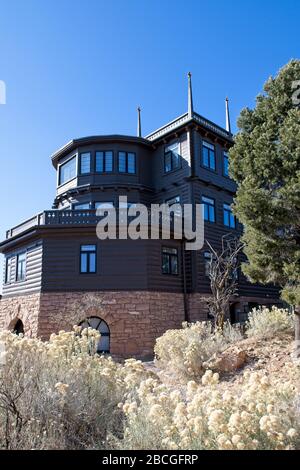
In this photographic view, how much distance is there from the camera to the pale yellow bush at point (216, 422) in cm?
296

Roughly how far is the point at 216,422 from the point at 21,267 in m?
18.6

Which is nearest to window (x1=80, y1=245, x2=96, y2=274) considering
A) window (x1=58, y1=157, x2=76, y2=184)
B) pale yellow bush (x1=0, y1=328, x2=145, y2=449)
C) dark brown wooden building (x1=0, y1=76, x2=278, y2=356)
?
dark brown wooden building (x1=0, y1=76, x2=278, y2=356)

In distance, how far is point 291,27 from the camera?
9883 mm

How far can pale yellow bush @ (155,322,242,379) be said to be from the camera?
9367 millimetres

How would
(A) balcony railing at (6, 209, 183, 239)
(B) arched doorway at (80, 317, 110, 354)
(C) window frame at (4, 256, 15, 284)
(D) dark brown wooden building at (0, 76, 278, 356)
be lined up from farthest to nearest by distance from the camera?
(C) window frame at (4, 256, 15, 284)
(A) balcony railing at (6, 209, 183, 239)
(D) dark brown wooden building at (0, 76, 278, 356)
(B) arched doorway at (80, 317, 110, 354)

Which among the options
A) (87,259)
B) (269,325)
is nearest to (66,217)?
(87,259)

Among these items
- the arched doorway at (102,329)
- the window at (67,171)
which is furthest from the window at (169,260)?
the window at (67,171)

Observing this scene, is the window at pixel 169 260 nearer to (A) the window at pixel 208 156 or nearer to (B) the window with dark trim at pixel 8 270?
(A) the window at pixel 208 156

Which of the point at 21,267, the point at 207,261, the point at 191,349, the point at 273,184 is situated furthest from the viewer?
the point at 207,261

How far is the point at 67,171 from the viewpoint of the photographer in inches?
947

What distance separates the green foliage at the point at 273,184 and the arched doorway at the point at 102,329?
8.53 m

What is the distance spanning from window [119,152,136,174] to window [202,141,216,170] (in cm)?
426

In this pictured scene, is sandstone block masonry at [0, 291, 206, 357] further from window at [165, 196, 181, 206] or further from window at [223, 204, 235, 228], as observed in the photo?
window at [223, 204, 235, 228]

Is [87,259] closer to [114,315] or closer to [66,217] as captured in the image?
[66,217]
